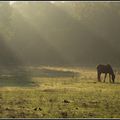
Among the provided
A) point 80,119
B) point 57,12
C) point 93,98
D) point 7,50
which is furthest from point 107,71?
point 57,12

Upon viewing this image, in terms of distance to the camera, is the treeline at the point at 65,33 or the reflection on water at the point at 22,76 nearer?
the reflection on water at the point at 22,76

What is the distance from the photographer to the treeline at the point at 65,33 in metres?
51.9

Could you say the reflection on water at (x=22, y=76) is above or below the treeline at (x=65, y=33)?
below

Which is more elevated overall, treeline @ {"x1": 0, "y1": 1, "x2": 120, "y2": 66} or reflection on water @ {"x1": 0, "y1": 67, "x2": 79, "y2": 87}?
treeline @ {"x1": 0, "y1": 1, "x2": 120, "y2": 66}

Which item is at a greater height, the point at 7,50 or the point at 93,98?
the point at 7,50

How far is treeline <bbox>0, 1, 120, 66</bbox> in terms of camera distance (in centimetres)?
5191

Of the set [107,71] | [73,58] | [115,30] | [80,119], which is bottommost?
[80,119]

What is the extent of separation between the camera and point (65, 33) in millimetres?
56344

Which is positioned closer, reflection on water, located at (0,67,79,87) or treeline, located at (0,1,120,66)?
reflection on water, located at (0,67,79,87)

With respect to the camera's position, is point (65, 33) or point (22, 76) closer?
point (22, 76)

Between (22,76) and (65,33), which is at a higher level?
(65,33)

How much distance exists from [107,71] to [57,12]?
31655 mm

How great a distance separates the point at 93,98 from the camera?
16.4 metres

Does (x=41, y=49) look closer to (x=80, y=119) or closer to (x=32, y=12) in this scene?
(x=32, y=12)
